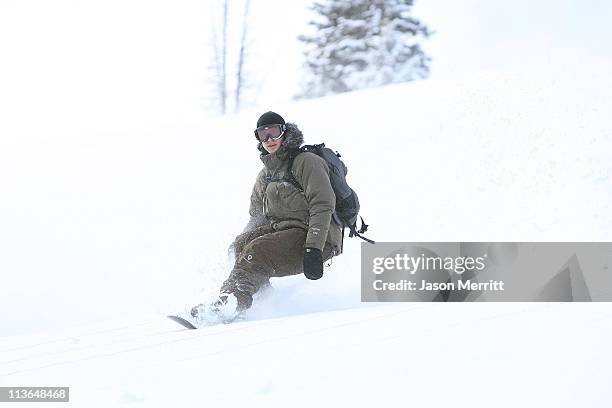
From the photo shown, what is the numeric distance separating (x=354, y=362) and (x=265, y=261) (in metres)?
1.76

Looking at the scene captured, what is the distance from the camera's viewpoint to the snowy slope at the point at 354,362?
2551 mm

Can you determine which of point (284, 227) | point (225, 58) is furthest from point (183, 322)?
point (225, 58)

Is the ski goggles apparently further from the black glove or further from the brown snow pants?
the black glove

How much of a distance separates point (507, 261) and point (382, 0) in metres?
17.7

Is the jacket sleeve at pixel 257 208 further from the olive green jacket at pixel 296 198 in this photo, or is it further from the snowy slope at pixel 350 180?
the snowy slope at pixel 350 180

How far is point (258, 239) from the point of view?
4707 millimetres

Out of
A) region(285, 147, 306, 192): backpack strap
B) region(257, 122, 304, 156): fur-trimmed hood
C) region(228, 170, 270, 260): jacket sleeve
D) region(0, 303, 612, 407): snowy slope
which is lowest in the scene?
region(0, 303, 612, 407): snowy slope

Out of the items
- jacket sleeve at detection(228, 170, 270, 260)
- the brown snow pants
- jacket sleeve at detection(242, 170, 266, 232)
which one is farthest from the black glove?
jacket sleeve at detection(242, 170, 266, 232)

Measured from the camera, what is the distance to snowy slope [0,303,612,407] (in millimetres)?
2551

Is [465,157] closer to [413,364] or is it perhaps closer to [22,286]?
[22,286]

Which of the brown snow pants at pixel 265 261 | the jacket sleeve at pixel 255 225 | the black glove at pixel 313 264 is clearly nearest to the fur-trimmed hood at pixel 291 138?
the jacket sleeve at pixel 255 225

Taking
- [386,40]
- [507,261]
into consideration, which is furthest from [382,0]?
[507,261]

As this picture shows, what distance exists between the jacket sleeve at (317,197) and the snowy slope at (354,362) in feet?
2.05

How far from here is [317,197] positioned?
180 inches
